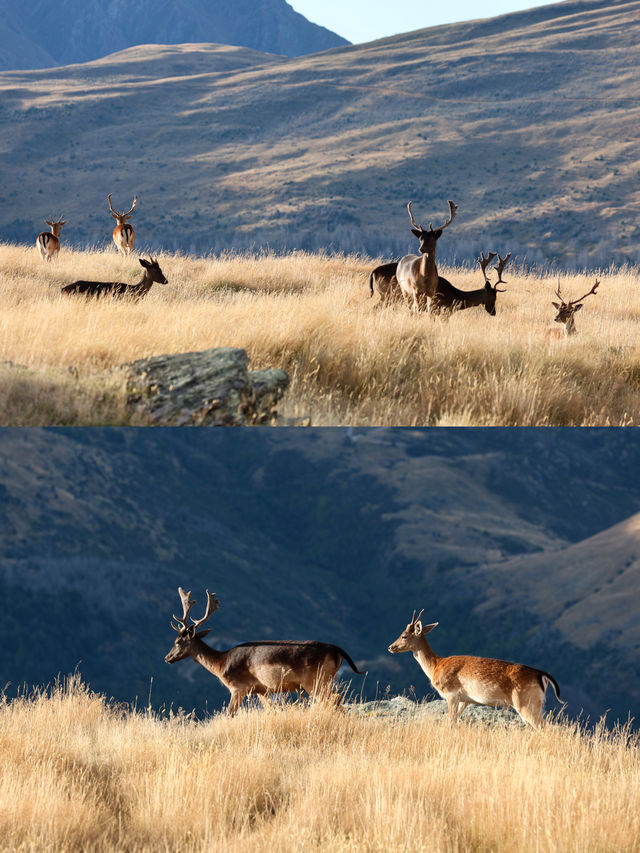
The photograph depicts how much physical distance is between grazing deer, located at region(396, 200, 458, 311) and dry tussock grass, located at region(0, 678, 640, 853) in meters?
5.26

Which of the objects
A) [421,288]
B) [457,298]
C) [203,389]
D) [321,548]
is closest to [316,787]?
[203,389]

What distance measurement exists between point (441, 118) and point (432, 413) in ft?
471

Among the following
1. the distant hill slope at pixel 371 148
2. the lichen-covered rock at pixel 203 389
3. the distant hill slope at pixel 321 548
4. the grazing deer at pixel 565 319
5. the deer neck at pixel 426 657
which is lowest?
the distant hill slope at pixel 321 548

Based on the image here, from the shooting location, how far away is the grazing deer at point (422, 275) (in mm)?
11952

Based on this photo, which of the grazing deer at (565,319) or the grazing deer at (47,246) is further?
the grazing deer at (47,246)

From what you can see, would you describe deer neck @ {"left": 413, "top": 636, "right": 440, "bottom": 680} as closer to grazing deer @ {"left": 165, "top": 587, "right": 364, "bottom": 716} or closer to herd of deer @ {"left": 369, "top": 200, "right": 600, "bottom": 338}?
grazing deer @ {"left": 165, "top": 587, "right": 364, "bottom": 716}

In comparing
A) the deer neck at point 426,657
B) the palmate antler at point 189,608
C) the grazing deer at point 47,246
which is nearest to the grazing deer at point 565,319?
the deer neck at point 426,657

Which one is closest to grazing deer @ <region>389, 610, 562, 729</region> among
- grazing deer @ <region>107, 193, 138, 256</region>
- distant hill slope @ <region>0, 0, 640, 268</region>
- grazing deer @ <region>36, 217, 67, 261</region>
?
grazing deer @ <region>36, 217, 67, 261</region>

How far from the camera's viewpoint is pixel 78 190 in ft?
465

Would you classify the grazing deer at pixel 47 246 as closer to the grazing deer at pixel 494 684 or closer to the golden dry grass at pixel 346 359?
the golden dry grass at pixel 346 359

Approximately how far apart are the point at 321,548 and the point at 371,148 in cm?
6243

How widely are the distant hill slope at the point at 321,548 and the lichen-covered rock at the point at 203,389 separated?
97.7 meters

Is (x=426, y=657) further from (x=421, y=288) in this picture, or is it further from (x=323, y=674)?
(x=421, y=288)

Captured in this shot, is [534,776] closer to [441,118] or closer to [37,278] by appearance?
[37,278]
